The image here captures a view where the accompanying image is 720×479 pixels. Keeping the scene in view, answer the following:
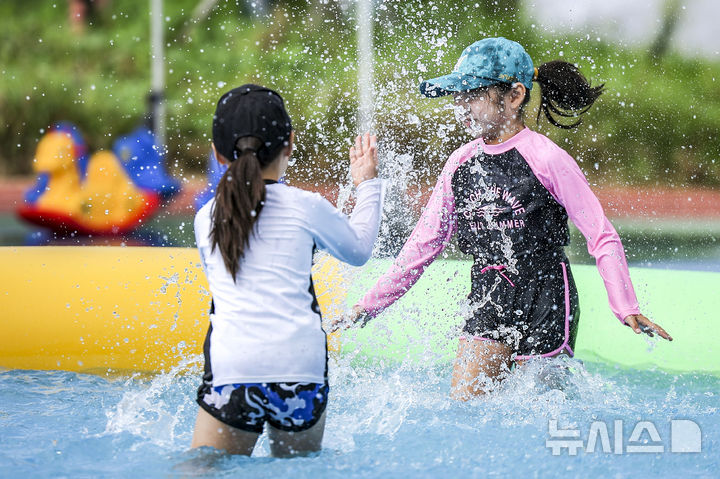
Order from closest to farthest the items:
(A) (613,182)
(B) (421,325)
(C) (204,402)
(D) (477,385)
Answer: (C) (204,402), (D) (477,385), (B) (421,325), (A) (613,182)

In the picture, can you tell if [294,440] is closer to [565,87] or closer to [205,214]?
[205,214]

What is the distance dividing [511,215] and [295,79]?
14297mm

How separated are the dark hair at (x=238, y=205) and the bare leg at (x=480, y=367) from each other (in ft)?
3.74

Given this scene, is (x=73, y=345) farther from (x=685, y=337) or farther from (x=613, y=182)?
(x=613, y=182)

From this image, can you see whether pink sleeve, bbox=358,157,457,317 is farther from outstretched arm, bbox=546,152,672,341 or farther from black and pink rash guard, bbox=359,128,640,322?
outstretched arm, bbox=546,152,672,341

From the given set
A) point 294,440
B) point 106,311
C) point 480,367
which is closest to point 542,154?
point 480,367

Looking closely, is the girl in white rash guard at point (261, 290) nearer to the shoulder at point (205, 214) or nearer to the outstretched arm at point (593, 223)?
the shoulder at point (205, 214)

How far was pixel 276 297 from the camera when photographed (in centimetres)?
222

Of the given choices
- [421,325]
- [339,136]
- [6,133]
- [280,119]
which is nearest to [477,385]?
[421,325]

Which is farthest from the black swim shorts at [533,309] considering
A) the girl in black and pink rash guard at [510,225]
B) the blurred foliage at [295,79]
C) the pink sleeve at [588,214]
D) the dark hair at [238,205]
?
the blurred foliage at [295,79]

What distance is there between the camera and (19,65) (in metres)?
18.0

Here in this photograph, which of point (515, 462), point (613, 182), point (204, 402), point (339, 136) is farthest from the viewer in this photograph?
point (613, 182)

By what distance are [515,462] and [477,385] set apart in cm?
65

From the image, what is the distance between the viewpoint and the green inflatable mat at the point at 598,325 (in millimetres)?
3988
